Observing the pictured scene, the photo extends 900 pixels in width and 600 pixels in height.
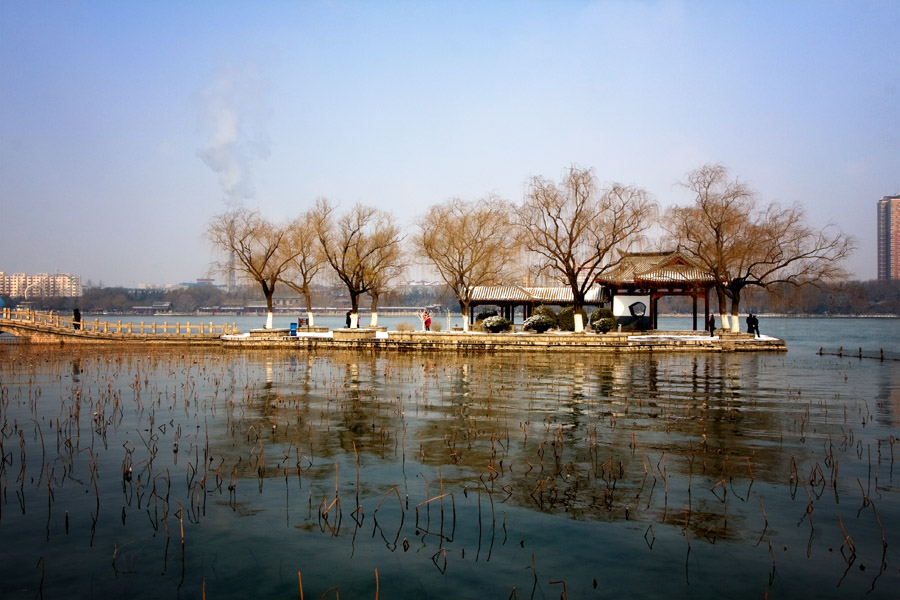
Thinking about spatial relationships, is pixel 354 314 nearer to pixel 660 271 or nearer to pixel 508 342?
pixel 508 342

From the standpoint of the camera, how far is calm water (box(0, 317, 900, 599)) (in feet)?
21.9

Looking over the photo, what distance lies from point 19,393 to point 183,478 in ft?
37.1

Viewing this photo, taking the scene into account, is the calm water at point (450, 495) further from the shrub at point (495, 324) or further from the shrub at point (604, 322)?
the shrub at point (495, 324)

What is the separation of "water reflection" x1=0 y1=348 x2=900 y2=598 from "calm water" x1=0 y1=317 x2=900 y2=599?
0.04 meters

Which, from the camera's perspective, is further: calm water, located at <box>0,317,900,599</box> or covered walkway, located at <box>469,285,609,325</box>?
covered walkway, located at <box>469,285,609,325</box>

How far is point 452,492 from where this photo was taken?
9141mm

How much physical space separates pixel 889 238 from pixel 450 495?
15008 centimetres

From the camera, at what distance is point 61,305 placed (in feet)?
523

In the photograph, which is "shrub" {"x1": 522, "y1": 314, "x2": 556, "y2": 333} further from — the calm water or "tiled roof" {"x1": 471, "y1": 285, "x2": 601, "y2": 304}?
the calm water

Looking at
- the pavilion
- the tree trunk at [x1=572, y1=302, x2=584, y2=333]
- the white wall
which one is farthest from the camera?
the white wall

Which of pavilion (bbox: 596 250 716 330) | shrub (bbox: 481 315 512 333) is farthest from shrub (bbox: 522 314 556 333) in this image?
pavilion (bbox: 596 250 716 330)

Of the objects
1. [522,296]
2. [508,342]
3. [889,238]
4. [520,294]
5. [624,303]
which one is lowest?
[508,342]

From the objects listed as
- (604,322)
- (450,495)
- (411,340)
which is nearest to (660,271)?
(604,322)

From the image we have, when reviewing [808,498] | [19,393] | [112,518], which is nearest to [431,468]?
[112,518]
